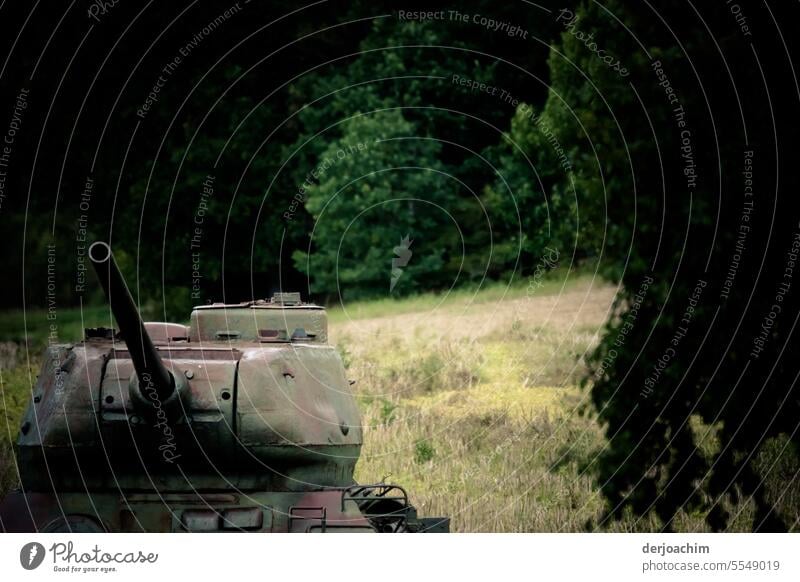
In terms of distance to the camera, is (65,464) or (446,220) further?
(446,220)

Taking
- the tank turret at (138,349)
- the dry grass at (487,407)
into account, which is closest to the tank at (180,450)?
the tank turret at (138,349)

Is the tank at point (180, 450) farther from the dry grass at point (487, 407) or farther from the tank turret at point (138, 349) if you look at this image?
the dry grass at point (487, 407)

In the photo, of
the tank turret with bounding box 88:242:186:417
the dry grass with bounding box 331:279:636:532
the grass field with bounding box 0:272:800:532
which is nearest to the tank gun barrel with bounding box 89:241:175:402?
the tank turret with bounding box 88:242:186:417

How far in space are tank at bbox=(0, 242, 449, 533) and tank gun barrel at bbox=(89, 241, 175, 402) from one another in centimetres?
3

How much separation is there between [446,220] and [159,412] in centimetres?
2111

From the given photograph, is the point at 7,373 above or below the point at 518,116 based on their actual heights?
below

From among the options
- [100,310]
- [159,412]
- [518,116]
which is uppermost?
[518,116]

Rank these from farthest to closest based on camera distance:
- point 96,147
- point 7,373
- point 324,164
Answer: point 324,164
point 96,147
point 7,373

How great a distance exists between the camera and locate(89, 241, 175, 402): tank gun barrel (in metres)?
11.8

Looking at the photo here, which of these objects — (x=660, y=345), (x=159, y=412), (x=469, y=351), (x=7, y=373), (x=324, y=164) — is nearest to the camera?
(x=159, y=412)

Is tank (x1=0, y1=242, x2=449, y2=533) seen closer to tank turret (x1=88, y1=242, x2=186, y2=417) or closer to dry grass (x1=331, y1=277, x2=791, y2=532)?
tank turret (x1=88, y1=242, x2=186, y2=417)

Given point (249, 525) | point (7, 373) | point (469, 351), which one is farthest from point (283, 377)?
point (469, 351)

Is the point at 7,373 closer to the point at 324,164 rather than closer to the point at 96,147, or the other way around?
the point at 96,147

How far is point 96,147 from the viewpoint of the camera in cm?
3064
